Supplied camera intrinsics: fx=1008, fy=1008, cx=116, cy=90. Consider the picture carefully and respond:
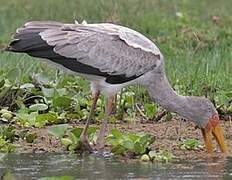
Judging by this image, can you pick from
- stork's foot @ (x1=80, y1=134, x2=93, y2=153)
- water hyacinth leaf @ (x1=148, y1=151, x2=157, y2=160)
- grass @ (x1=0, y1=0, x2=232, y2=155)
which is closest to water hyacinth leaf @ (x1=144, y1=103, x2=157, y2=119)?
grass @ (x1=0, y1=0, x2=232, y2=155)

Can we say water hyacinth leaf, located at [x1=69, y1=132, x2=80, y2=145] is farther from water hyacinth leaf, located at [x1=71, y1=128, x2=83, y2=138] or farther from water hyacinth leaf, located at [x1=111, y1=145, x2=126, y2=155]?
water hyacinth leaf, located at [x1=111, y1=145, x2=126, y2=155]

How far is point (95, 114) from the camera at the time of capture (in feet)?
29.6

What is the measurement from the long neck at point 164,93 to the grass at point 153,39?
54cm

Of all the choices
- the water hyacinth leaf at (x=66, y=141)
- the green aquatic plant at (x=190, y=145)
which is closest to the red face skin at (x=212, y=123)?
the green aquatic plant at (x=190, y=145)

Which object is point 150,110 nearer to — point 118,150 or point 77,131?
point 77,131

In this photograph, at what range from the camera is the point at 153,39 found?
12.6 metres

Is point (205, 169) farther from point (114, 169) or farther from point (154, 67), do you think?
point (154, 67)

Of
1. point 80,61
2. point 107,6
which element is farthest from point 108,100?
point 107,6

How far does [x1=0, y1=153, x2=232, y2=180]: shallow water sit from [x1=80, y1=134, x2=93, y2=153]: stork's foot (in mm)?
128

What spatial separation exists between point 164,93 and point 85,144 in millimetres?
882

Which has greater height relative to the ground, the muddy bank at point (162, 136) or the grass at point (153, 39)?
the grass at point (153, 39)

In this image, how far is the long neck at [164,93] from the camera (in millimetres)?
8305

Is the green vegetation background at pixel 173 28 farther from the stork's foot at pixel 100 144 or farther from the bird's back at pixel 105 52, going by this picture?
the stork's foot at pixel 100 144

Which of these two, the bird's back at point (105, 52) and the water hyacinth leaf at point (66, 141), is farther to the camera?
the bird's back at point (105, 52)
